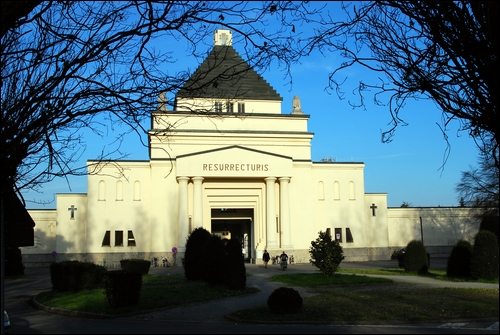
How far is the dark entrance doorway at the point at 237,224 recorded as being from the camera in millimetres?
55000

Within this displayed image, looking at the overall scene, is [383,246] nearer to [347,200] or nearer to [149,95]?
[347,200]

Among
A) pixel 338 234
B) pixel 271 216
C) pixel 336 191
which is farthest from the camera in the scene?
pixel 336 191

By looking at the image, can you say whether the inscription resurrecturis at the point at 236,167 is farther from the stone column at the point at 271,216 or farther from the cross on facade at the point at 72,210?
the cross on facade at the point at 72,210

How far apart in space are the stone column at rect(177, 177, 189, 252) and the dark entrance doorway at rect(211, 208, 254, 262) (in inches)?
193

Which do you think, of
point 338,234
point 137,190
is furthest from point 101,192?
point 338,234

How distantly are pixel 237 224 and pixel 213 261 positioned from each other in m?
35.6

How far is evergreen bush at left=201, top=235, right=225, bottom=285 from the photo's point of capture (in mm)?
24031

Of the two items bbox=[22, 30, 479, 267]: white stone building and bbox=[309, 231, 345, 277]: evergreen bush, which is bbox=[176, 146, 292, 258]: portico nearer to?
bbox=[22, 30, 479, 267]: white stone building

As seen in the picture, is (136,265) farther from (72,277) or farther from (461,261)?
(461,261)

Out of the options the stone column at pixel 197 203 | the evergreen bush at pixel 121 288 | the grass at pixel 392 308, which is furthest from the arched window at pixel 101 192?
the grass at pixel 392 308

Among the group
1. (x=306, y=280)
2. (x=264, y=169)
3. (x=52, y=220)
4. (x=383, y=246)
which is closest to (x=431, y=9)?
(x=306, y=280)

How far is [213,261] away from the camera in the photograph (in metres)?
24.7

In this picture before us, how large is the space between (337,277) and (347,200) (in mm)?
26076

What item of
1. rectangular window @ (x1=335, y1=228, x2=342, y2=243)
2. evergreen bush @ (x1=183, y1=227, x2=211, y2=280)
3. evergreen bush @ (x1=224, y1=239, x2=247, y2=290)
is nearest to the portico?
rectangular window @ (x1=335, y1=228, x2=342, y2=243)
